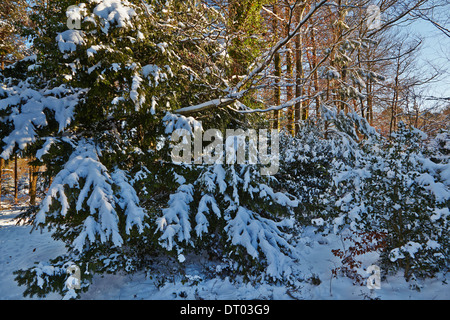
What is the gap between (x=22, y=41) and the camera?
9.60m

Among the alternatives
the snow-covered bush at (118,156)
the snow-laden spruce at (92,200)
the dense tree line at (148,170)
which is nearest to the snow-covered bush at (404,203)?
the dense tree line at (148,170)

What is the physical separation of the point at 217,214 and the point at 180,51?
12.5ft

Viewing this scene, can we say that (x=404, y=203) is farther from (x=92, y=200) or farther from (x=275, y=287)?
(x=92, y=200)

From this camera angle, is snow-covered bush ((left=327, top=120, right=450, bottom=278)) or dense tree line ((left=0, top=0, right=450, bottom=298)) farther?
dense tree line ((left=0, top=0, right=450, bottom=298))

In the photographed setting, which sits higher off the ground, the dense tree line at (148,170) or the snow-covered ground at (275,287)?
the dense tree line at (148,170)

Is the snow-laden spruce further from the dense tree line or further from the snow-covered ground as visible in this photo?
the snow-covered ground

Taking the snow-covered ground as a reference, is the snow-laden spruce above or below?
above

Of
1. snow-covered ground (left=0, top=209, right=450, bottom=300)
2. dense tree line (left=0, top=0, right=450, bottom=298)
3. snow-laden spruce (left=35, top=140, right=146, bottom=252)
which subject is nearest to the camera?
snow-laden spruce (left=35, top=140, right=146, bottom=252)

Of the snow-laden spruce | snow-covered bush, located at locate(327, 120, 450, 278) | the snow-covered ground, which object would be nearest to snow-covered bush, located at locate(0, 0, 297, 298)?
the snow-laden spruce

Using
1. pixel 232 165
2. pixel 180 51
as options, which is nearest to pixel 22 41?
pixel 180 51

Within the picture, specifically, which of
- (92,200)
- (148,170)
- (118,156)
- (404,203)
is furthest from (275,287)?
(118,156)

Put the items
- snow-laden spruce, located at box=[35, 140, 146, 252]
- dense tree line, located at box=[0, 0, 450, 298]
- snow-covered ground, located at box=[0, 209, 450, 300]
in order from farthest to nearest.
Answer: snow-covered ground, located at box=[0, 209, 450, 300]
dense tree line, located at box=[0, 0, 450, 298]
snow-laden spruce, located at box=[35, 140, 146, 252]

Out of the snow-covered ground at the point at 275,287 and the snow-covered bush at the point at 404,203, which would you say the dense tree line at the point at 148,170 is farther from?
the snow-covered ground at the point at 275,287
